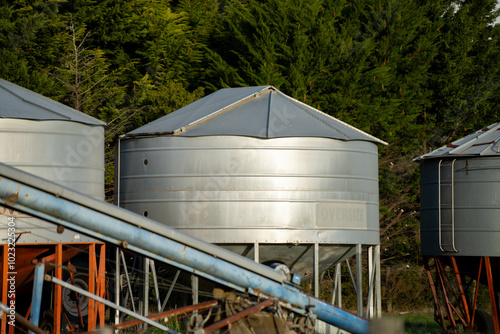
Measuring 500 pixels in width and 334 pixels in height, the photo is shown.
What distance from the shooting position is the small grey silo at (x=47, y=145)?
15.2m

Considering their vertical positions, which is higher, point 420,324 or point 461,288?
point 461,288

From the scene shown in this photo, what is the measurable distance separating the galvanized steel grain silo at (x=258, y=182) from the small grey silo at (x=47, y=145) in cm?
152

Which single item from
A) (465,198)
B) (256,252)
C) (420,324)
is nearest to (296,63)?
(420,324)

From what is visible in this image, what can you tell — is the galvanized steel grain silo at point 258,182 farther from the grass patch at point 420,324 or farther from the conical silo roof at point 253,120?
the grass patch at point 420,324

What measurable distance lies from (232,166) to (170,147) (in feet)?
4.95

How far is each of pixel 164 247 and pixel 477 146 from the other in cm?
1174

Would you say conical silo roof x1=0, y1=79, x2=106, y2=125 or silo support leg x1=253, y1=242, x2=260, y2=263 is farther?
silo support leg x1=253, y1=242, x2=260, y2=263

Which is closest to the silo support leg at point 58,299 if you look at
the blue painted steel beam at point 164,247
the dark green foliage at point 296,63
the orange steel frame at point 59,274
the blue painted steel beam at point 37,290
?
the orange steel frame at point 59,274

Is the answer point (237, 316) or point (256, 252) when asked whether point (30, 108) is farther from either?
point (237, 316)

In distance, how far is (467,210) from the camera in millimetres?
19656

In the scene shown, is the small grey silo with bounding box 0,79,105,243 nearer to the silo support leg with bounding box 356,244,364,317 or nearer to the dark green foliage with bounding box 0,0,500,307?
the silo support leg with bounding box 356,244,364,317

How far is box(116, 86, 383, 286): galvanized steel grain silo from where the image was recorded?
17.1m

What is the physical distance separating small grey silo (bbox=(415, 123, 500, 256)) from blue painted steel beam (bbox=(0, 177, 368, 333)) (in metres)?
9.16

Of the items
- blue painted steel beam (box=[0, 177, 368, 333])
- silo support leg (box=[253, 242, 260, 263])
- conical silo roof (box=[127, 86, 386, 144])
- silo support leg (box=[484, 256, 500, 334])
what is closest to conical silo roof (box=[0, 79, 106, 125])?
conical silo roof (box=[127, 86, 386, 144])
